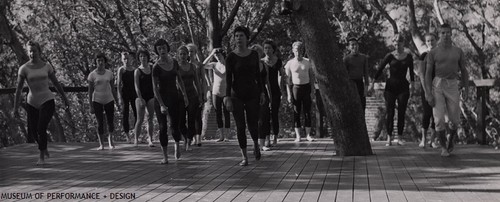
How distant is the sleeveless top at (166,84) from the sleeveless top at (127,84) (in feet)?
10.5

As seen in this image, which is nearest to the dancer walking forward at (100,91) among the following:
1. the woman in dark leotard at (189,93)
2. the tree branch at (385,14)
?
the woman in dark leotard at (189,93)

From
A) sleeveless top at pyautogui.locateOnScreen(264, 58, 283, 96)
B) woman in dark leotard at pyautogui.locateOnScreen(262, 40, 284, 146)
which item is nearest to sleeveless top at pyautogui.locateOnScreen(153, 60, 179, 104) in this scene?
woman in dark leotard at pyautogui.locateOnScreen(262, 40, 284, 146)

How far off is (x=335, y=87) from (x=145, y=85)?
11.7ft

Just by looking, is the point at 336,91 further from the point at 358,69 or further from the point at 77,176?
the point at 77,176

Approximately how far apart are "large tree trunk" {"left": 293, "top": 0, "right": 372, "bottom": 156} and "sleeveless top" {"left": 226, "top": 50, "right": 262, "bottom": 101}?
1.32m

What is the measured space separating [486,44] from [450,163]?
15.4m

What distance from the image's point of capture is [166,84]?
377 inches

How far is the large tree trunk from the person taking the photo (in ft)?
33.2

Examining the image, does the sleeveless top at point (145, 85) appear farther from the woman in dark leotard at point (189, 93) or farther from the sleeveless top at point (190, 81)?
the sleeveless top at point (190, 81)

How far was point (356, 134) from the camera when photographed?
33.8 feet

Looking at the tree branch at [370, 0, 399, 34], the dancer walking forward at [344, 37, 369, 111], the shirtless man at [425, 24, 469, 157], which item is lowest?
the shirtless man at [425, 24, 469, 157]

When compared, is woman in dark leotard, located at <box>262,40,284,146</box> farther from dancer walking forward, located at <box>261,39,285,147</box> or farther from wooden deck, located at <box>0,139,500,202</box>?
wooden deck, located at <box>0,139,500,202</box>

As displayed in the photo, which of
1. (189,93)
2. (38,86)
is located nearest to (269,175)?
(38,86)

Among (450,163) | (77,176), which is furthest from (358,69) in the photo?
(77,176)
